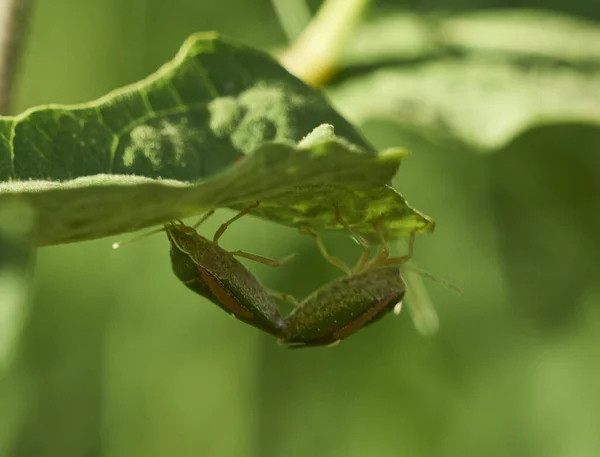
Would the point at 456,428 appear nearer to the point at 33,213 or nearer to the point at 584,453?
the point at 584,453

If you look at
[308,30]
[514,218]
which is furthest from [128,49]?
[514,218]

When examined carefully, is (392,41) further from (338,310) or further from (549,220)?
(549,220)

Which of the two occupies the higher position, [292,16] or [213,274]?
[292,16]

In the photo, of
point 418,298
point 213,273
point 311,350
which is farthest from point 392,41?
point 311,350

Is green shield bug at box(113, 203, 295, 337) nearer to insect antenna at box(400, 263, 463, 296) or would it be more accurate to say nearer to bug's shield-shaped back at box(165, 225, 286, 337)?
bug's shield-shaped back at box(165, 225, 286, 337)

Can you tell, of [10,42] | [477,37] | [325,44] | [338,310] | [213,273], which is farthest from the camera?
[477,37]

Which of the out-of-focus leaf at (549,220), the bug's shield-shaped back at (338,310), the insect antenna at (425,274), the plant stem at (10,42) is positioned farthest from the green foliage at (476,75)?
the out-of-focus leaf at (549,220)
